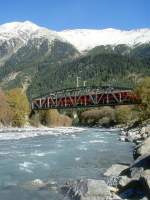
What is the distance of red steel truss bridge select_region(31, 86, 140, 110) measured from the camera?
378ft

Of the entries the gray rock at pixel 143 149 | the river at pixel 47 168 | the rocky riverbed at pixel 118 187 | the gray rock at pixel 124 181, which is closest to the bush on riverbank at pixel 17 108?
the river at pixel 47 168

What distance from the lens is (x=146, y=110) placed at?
9769cm

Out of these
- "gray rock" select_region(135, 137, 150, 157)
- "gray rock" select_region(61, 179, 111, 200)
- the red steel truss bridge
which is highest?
the red steel truss bridge

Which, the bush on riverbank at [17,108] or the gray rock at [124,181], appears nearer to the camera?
the gray rock at [124,181]

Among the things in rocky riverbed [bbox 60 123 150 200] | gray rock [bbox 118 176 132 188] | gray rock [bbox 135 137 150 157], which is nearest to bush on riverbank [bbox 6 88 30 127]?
gray rock [bbox 135 137 150 157]

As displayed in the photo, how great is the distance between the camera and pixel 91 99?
402ft

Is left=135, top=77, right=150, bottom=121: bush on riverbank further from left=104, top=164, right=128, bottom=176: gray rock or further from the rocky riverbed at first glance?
the rocky riverbed

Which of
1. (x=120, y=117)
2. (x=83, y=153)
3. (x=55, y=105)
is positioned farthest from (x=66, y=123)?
(x=83, y=153)

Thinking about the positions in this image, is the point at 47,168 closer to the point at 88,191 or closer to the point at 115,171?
the point at 115,171

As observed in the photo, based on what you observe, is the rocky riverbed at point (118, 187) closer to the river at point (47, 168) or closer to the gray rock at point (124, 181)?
the gray rock at point (124, 181)

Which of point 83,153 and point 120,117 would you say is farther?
point 120,117

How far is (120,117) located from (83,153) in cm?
11241

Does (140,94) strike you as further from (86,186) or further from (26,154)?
(86,186)

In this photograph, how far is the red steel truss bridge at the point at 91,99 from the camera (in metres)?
115
